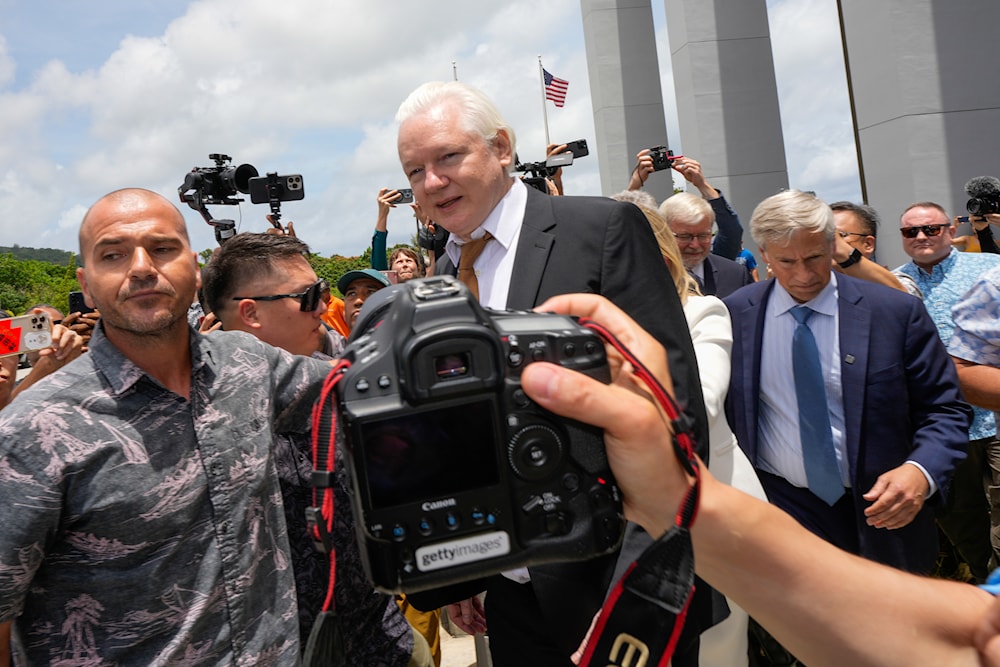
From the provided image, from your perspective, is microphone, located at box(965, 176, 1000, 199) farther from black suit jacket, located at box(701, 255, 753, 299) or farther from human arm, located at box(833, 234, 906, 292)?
human arm, located at box(833, 234, 906, 292)

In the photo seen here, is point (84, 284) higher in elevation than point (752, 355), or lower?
higher

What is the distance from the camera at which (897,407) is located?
2705 millimetres

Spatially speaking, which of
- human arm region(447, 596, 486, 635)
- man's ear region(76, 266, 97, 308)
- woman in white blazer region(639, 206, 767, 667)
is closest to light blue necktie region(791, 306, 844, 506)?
woman in white blazer region(639, 206, 767, 667)

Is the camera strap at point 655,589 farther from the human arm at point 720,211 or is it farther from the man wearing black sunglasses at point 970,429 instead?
the human arm at point 720,211

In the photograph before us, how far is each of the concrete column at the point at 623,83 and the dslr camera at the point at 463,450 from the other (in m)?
14.1

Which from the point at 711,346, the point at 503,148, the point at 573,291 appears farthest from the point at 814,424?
the point at 503,148

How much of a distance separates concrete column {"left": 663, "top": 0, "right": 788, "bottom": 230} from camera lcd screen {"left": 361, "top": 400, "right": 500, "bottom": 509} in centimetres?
1044

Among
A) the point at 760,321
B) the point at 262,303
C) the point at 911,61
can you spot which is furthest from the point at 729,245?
the point at 262,303

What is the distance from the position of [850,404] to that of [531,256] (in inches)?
59.4

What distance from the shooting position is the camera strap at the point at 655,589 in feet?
3.14

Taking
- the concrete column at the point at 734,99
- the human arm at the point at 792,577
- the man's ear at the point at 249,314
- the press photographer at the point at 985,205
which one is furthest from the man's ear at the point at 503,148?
the concrete column at the point at 734,99

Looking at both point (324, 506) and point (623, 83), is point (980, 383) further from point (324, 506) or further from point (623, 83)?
point (623, 83)

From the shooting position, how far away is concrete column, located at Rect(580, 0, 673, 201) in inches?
579

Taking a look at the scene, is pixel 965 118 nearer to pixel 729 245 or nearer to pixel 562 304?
pixel 729 245
